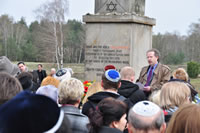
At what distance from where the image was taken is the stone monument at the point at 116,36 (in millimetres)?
6961

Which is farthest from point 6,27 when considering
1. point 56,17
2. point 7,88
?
point 7,88

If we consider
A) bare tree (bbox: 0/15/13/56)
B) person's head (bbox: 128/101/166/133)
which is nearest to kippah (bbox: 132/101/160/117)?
person's head (bbox: 128/101/166/133)

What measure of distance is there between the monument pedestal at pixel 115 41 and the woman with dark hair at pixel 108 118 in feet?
13.8

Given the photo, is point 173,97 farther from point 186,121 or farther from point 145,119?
point 186,121

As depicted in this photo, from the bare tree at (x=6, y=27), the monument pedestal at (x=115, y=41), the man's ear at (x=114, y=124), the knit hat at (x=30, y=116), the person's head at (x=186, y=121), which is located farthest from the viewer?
the bare tree at (x=6, y=27)

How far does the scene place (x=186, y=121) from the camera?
194 cm

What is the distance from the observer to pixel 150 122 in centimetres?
222

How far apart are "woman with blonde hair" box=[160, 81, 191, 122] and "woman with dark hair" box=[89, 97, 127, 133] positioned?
2.33 ft

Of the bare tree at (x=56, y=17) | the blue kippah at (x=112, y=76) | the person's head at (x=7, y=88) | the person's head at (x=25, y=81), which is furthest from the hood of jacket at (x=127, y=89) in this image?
the bare tree at (x=56, y=17)

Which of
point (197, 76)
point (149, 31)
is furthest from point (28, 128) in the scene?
point (197, 76)

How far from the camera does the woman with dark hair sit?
2.67m

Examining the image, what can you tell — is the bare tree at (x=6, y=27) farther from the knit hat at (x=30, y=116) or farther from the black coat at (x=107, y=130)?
the knit hat at (x=30, y=116)

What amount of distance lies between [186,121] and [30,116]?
1040 millimetres

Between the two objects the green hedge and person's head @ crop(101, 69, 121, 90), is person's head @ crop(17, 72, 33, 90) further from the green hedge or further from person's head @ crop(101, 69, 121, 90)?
the green hedge
